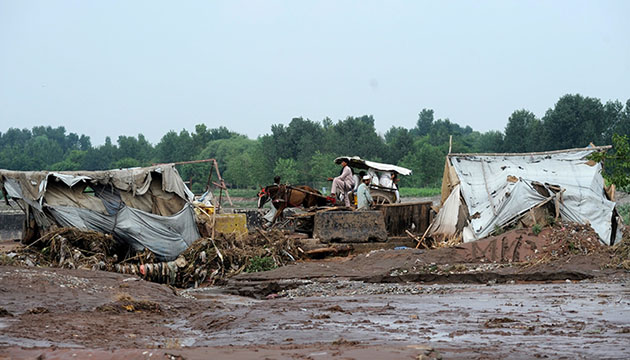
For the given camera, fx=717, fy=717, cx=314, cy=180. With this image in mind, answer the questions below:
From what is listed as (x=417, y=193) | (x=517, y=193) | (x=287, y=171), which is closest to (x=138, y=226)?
(x=517, y=193)

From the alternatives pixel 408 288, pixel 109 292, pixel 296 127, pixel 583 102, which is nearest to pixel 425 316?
pixel 408 288

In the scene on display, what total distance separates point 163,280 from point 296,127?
68759 mm

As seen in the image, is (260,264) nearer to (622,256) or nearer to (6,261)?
(6,261)

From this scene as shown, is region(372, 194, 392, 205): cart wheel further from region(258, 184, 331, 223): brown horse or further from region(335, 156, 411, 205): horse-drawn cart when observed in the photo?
region(258, 184, 331, 223): brown horse

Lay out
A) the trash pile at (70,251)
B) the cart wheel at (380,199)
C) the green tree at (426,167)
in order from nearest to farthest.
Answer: the trash pile at (70,251) < the cart wheel at (380,199) < the green tree at (426,167)

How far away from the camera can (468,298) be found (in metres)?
10.5

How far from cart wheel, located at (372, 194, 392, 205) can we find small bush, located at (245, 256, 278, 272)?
5.84m

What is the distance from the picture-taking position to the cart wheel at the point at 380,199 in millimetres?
22462

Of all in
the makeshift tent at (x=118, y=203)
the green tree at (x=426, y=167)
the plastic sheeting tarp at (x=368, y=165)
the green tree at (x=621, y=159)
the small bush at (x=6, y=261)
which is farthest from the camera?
the green tree at (x=426, y=167)

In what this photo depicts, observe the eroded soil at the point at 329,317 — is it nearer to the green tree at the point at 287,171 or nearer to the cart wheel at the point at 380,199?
the cart wheel at the point at 380,199

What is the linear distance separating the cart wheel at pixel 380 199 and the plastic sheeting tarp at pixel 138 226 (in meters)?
6.50

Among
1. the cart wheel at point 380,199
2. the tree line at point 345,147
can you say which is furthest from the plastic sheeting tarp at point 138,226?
the tree line at point 345,147

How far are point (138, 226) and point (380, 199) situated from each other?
813 cm

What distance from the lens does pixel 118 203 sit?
18.0 metres
